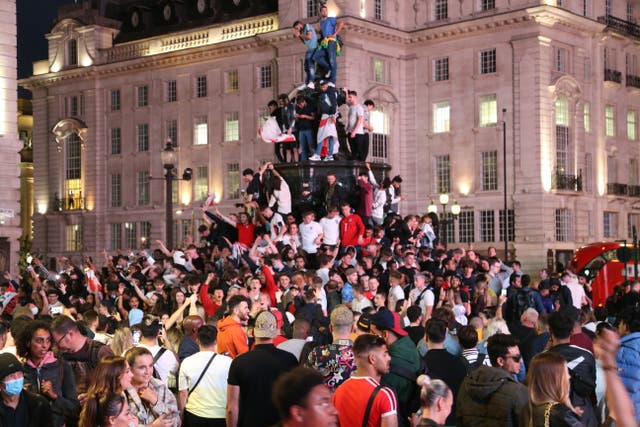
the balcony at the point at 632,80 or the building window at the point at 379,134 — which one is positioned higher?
the balcony at the point at 632,80

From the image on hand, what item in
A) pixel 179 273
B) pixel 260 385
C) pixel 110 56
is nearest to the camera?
pixel 260 385

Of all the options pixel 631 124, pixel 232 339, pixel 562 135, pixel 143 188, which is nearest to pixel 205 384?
pixel 232 339

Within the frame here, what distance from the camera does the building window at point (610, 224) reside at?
6656 cm

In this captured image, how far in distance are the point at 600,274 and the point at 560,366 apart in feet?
77.3

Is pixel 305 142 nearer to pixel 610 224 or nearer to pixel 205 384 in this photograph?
pixel 205 384

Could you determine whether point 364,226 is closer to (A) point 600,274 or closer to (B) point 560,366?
(A) point 600,274

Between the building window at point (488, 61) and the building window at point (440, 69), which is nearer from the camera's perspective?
the building window at point (488, 61)

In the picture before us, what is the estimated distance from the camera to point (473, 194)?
63.9 meters

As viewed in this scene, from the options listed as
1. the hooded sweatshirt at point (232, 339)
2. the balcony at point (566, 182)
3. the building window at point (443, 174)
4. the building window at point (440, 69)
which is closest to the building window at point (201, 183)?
the building window at point (443, 174)

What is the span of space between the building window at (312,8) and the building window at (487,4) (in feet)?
29.2

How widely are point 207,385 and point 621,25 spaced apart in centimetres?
6040

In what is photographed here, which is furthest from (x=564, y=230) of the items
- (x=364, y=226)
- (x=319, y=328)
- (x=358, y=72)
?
(x=319, y=328)

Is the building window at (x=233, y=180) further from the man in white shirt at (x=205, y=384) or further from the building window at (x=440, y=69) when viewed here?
the man in white shirt at (x=205, y=384)

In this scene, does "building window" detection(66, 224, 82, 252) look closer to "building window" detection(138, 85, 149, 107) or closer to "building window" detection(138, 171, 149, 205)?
"building window" detection(138, 171, 149, 205)
